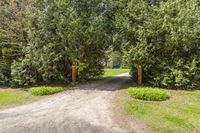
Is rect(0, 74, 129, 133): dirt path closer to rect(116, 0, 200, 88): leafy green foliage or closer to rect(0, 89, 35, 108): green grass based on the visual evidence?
rect(0, 89, 35, 108): green grass

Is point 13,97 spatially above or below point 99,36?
below

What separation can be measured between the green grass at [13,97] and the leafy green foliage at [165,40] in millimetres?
5273

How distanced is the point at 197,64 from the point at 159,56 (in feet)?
6.28

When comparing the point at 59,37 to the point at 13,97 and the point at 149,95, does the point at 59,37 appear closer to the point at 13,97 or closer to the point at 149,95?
the point at 13,97

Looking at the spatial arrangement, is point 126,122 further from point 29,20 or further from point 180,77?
point 29,20

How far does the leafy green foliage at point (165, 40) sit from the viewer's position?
482 inches

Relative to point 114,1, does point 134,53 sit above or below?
below

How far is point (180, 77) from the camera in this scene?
12.2 meters

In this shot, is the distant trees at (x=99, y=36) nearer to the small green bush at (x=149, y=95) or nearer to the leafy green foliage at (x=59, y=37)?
the leafy green foliage at (x=59, y=37)

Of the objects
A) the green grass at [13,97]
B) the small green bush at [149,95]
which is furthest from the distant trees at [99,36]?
the small green bush at [149,95]

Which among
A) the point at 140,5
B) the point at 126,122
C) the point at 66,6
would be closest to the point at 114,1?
the point at 140,5

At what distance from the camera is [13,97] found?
12023mm

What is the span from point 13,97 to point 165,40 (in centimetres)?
788

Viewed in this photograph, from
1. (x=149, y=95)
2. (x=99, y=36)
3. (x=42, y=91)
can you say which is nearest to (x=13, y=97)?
(x=42, y=91)
